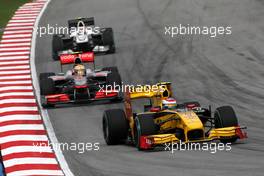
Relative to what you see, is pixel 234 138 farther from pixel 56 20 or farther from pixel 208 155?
pixel 56 20

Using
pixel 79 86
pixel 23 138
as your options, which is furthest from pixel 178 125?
pixel 79 86

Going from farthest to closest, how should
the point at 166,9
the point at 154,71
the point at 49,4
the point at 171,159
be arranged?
the point at 49,4 < the point at 166,9 < the point at 154,71 < the point at 171,159

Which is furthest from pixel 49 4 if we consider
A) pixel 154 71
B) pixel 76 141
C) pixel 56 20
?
pixel 76 141

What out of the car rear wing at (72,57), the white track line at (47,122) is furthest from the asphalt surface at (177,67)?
the car rear wing at (72,57)

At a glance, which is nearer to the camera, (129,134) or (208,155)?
(208,155)

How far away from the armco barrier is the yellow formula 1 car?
169cm

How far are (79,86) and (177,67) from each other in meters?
4.95

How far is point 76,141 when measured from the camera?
21.9m

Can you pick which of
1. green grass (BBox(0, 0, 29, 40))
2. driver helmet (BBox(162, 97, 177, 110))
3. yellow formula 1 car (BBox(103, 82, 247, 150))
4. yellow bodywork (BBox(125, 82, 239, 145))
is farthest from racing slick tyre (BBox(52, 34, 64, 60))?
driver helmet (BBox(162, 97, 177, 110))

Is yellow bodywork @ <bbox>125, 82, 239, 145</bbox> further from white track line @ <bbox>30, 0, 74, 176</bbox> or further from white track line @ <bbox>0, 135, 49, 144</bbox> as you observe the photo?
white track line @ <bbox>0, 135, 49, 144</bbox>

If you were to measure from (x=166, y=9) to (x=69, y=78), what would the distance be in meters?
12.4

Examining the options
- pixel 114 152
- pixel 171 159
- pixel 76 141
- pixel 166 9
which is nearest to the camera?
pixel 171 159

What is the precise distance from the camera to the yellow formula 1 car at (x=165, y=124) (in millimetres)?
19016

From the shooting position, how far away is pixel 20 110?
2619 cm
